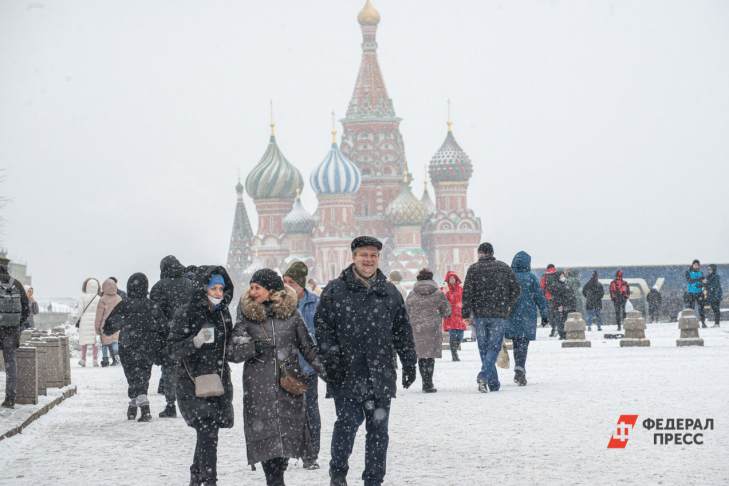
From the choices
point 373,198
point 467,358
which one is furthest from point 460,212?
point 467,358

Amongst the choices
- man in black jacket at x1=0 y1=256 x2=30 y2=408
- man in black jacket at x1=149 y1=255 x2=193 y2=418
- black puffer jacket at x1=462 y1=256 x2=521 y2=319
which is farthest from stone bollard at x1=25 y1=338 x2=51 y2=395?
black puffer jacket at x1=462 y1=256 x2=521 y2=319

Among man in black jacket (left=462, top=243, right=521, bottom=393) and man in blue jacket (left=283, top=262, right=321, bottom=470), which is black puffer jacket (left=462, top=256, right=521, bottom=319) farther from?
man in blue jacket (left=283, top=262, right=321, bottom=470)

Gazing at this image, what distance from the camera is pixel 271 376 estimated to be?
26.3ft

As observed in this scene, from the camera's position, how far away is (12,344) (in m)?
13.4

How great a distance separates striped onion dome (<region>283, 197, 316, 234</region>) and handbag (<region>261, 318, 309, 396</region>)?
101560mm

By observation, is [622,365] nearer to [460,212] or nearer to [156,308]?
[156,308]

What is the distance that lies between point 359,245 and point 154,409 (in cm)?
662

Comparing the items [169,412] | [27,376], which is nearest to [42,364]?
[27,376]

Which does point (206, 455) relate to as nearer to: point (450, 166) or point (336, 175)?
point (336, 175)

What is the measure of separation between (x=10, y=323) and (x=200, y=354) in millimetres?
5262

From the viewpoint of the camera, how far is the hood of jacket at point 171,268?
12391 millimetres

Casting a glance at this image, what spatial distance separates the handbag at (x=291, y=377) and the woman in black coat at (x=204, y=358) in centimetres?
58

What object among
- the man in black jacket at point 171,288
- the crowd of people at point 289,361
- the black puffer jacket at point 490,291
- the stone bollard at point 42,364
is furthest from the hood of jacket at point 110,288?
the crowd of people at point 289,361

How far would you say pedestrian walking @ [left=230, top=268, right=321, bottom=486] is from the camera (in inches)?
314
